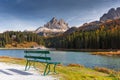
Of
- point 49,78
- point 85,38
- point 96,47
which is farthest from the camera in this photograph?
point 85,38

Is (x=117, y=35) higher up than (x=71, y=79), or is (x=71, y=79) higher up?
(x=117, y=35)

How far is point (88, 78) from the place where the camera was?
18.7m

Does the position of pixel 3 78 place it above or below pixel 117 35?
below

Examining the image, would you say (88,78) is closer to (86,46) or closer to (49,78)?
(49,78)

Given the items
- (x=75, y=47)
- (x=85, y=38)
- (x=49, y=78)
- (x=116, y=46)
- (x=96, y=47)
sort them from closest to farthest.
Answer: (x=49, y=78)
(x=116, y=46)
(x=96, y=47)
(x=85, y=38)
(x=75, y=47)

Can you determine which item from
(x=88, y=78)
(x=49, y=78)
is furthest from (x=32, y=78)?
(x=88, y=78)

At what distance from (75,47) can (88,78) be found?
594 ft

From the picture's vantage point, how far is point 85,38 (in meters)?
183

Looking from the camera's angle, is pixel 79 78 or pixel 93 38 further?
pixel 93 38

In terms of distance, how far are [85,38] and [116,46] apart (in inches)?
1268

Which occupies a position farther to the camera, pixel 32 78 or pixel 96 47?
pixel 96 47

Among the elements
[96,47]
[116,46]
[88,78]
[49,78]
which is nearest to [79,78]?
[88,78]

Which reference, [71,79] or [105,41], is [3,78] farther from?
[105,41]

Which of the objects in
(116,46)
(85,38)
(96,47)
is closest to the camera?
(116,46)
